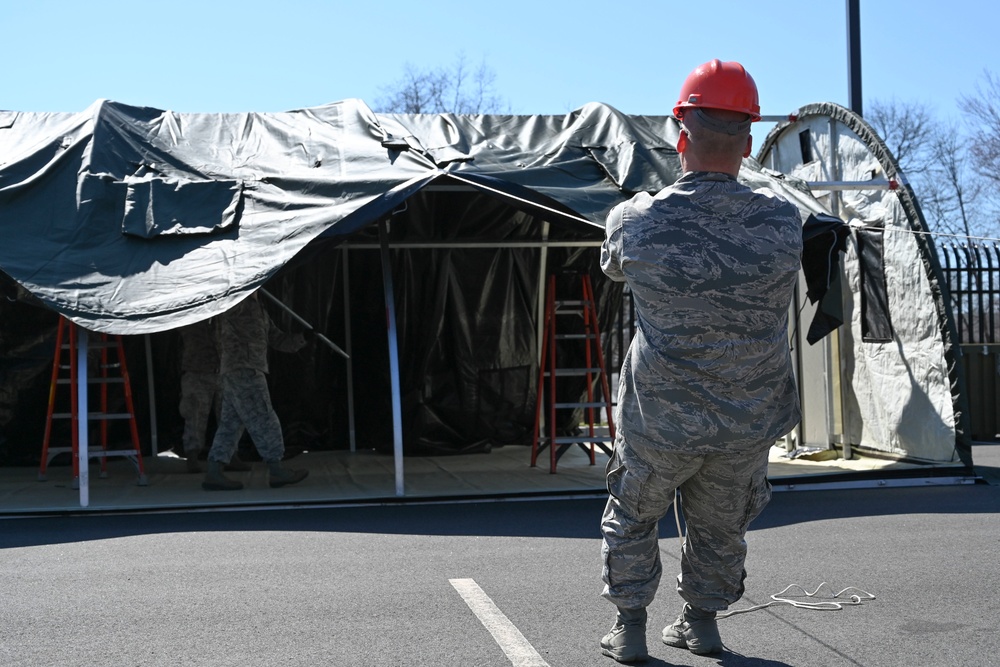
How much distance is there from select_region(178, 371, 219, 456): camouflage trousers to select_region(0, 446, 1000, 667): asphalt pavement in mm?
2216

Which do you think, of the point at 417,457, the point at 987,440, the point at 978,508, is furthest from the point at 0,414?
the point at 987,440

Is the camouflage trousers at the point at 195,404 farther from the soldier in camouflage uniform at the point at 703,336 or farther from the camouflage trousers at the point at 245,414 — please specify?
the soldier in camouflage uniform at the point at 703,336

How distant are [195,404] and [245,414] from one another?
1497 millimetres

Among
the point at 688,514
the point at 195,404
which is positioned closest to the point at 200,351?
the point at 195,404

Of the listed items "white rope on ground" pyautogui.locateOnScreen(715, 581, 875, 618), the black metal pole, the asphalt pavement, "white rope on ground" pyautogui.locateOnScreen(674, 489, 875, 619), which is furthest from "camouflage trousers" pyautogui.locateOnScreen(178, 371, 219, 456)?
the black metal pole

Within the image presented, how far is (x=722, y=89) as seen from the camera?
347 cm

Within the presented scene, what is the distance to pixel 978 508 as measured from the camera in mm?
7383

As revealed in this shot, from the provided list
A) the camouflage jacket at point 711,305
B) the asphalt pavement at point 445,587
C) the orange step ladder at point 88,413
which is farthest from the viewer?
the orange step ladder at point 88,413

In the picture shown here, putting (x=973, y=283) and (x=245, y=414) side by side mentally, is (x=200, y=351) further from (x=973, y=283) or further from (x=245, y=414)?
(x=973, y=283)

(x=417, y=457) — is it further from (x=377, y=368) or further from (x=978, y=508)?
(x=978, y=508)

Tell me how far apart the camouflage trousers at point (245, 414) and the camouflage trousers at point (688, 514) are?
205 inches

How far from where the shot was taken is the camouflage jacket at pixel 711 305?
346cm

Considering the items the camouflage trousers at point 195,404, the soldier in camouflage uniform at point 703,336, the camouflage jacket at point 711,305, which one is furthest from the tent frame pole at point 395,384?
the camouflage jacket at point 711,305

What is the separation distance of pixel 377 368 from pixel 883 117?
2800 centimetres
